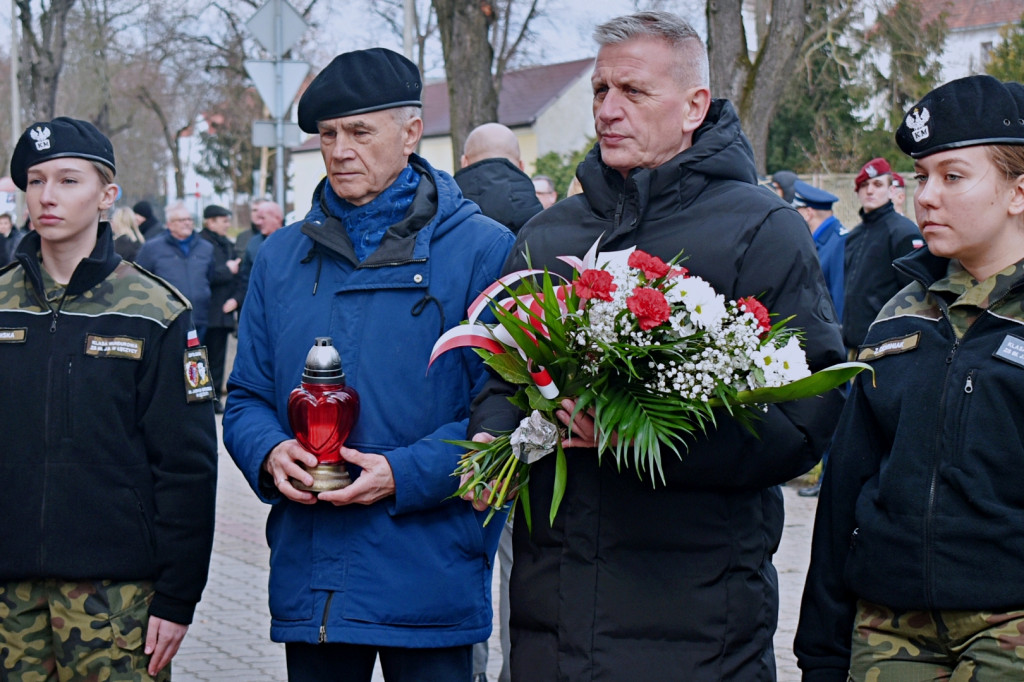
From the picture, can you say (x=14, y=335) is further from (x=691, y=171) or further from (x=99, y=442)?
(x=691, y=171)

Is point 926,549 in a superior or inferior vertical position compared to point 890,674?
superior

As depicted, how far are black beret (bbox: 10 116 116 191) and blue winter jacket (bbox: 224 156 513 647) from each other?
680mm

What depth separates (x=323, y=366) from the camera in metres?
3.33

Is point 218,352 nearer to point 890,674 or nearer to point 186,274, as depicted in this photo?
point 186,274

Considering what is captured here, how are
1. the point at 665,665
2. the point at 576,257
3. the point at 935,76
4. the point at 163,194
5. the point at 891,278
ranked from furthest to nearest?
the point at 163,194 < the point at 935,76 < the point at 891,278 < the point at 576,257 < the point at 665,665

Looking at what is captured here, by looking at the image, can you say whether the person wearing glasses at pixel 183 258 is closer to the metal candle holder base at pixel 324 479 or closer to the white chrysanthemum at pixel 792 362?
the metal candle holder base at pixel 324 479

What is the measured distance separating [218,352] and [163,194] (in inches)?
2586

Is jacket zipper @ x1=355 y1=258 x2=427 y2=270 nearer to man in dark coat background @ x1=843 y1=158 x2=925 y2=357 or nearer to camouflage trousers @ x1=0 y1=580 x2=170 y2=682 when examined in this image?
camouflage trousers @ x1=0 y1=580 x2=170 y2=682

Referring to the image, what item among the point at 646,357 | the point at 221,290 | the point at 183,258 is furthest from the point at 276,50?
the point at 646,357

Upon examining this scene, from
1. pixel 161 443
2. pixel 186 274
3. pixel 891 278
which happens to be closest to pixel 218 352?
pixel 186 274

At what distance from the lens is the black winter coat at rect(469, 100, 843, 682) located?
2.87 meters

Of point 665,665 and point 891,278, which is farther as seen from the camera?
point 891,278

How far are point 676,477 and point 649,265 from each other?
50cm

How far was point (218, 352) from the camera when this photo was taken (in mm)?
16031
